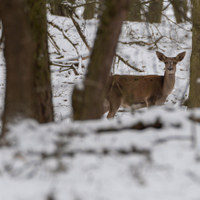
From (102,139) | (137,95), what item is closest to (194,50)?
(137,95)

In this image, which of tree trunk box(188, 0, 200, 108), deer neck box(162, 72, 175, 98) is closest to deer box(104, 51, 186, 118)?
deer neck box(162, 72, 175, 98)

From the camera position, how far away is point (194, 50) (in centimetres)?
641

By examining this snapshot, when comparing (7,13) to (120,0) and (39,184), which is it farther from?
(39,184)

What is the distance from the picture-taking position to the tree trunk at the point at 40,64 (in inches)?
153

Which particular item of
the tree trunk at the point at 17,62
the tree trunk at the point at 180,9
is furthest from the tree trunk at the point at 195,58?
the tree trunk at the point at 17,62

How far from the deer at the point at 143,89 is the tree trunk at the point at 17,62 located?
4218 mm

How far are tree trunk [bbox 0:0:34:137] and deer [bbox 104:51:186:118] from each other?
4218mm

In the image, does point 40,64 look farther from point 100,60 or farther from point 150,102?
point 150,102

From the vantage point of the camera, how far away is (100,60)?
3592mm

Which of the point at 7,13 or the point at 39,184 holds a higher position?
the point at 7,13

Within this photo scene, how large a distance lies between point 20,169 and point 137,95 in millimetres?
5200

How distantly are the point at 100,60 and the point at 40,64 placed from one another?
82 cm

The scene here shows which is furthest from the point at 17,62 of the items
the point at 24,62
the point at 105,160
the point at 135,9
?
the point at 135,9

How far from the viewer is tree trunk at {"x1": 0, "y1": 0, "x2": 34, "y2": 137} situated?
3.32 metres
